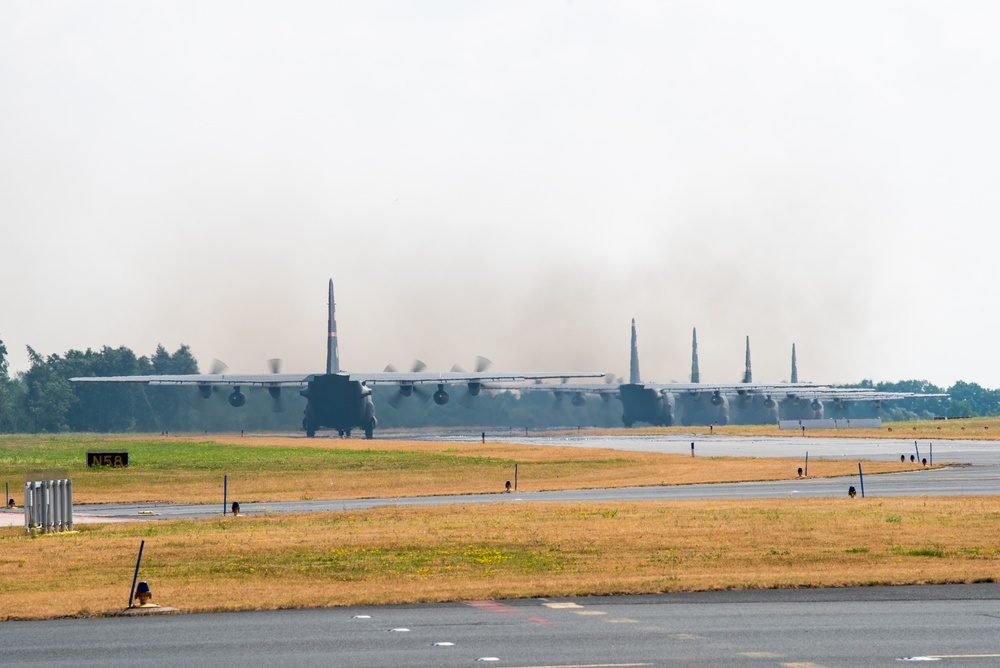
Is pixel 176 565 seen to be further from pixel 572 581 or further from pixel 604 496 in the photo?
pixel 604 496

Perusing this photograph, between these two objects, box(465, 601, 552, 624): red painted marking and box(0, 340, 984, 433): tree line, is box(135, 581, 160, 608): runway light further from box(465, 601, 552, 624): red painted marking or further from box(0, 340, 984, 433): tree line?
box(0, 340, 984, 433): tree line

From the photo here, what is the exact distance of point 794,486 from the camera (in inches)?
1980

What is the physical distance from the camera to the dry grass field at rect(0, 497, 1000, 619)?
905 inches

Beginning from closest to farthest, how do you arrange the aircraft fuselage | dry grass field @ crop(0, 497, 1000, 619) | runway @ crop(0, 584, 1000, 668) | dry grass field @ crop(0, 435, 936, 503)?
runway @ crop(0, 584, 1000, 668) < dry grass field @ crop(0, 497, 1000, 619) < dry grass field @ crop(0, 435, 936, 503) < the aircraft fuselage

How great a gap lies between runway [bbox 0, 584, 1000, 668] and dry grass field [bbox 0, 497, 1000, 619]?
146 centimetres

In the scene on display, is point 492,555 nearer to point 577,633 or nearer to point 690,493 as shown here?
point 577,633

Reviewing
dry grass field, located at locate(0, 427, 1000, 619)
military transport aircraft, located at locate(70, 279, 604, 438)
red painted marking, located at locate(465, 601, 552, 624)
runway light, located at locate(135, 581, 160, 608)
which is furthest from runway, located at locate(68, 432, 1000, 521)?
military transport aircraft, located at locate(70, 279, 604, 438)

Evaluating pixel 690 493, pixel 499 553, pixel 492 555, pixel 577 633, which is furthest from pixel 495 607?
pixel 690 493

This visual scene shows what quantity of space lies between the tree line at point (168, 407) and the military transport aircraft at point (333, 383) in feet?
52.9

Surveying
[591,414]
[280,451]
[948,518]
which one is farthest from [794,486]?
[591,414]

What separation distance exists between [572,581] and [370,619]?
18.3 ft

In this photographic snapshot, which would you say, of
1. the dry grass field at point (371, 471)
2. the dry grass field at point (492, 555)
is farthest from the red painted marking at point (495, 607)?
the dry grass field at point (371, 471)

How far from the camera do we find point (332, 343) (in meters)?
118

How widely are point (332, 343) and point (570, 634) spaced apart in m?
102
